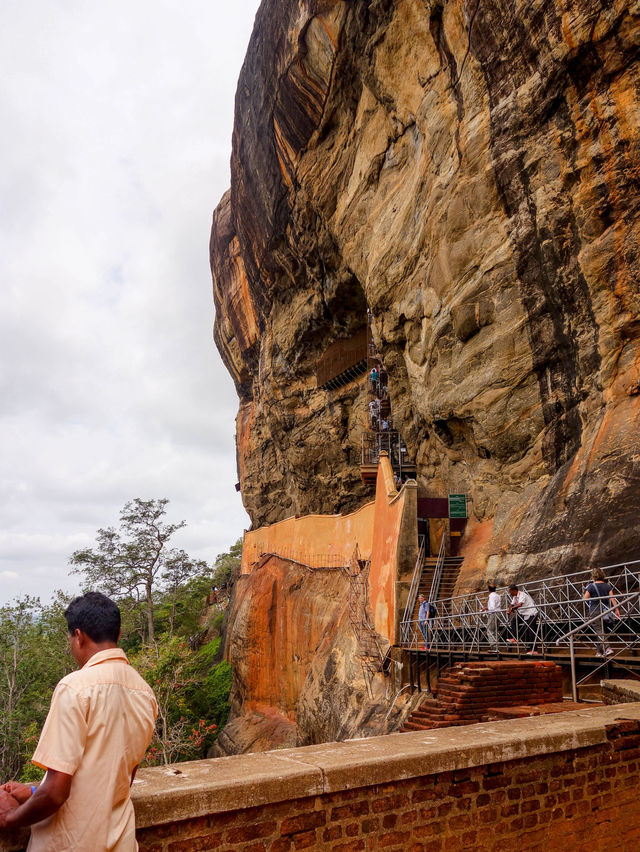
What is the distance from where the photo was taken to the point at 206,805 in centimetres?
256

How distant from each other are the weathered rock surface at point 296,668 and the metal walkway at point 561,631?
65.5 inches

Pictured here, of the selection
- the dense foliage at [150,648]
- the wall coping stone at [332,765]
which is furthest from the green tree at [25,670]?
the wall coping stone at [332,765]

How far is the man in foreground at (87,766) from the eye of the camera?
185cm

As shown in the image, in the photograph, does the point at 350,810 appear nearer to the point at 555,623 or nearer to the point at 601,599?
the point at 601,599

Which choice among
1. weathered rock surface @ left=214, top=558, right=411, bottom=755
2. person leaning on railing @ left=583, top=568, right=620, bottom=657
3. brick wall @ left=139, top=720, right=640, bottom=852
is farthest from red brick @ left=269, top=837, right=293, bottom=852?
weathered rock surface @ left=214, top=558, right=411, bottom=755

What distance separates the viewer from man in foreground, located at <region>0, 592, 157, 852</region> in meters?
1.85

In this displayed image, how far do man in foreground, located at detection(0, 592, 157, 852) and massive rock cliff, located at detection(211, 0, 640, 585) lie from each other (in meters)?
8.97

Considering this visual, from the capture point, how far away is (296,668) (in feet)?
71.1

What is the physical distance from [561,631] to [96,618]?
8.12 meters

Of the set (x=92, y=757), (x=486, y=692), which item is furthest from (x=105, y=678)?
(x=486, y=692)

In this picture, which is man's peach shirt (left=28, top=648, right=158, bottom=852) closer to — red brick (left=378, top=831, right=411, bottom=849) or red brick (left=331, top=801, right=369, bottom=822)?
red brick (left=331, top=801, right=369, bottom=822)

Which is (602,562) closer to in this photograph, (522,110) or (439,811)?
(439,811)

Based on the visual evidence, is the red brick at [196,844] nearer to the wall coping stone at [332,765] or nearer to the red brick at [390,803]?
the wall coping stone at [332,765]

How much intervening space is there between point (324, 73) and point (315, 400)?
13.0 metres
